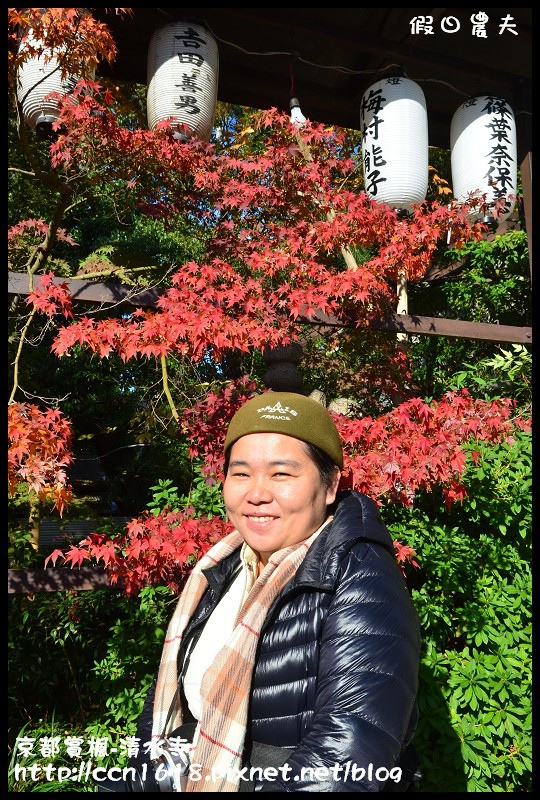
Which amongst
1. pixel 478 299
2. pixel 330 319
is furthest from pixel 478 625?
pixel 478 299

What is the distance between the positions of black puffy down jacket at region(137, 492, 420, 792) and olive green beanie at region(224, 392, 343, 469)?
24 cm

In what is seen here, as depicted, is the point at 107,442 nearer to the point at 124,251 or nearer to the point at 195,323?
the point at 124,251

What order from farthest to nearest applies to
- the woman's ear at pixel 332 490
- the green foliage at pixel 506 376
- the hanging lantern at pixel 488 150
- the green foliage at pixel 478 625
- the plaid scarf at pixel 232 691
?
the green foliage at pixel 506 376 < the hanging lantern at pixel 488 150 < the green foliage at pixel 478 625 < the woman's ear at pixel 332 490 < the plaid scarf at pixel 232 691

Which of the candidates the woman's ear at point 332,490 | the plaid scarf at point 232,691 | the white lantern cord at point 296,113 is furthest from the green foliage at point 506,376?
the plaid scarf at point 232,691

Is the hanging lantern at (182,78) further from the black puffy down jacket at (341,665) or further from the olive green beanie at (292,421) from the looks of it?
the black puffy down jacket at (341,665)

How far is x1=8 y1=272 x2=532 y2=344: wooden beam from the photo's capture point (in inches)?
128

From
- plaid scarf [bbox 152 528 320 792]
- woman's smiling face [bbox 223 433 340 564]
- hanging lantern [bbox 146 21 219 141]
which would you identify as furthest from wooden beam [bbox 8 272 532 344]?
plaid scarf [bbox 152 528 320 792]

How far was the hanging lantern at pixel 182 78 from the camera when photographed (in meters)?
3.73

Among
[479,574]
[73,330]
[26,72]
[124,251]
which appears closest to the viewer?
[73,330]

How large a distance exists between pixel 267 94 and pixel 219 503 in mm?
3826

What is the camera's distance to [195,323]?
2.96 meters

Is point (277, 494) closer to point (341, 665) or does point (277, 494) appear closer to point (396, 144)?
point (341, 665)
